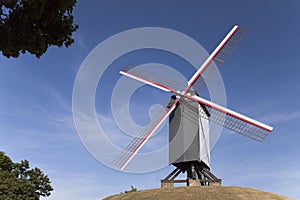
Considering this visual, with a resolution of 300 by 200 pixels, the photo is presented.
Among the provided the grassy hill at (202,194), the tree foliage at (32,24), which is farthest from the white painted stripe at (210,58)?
the tree foliage at (32,24)

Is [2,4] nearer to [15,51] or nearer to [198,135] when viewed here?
[15,51]

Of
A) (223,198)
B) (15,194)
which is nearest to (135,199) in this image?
(223,198)

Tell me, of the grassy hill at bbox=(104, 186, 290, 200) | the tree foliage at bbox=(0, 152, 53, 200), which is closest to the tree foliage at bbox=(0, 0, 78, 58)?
the grassy hill at bbox=(104, 186, 290, 200)

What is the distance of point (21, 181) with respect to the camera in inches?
1543

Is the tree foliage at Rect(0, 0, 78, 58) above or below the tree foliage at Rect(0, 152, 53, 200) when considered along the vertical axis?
below

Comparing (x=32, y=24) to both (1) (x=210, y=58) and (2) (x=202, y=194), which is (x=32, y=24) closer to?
(2) (x=202, y=194)

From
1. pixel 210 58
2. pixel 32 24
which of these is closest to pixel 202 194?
pixel 210 58

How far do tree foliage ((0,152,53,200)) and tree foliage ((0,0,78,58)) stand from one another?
3093cm

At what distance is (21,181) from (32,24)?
3377cm

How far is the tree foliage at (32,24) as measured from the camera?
431 inches

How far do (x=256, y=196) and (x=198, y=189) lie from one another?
18.1 feet

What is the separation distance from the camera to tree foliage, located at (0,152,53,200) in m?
37.0

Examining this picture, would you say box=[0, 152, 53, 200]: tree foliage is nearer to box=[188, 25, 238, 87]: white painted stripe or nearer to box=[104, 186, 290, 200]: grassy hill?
box=[104, 186, 290, 200]: grassy hill

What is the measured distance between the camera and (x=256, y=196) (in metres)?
27.3
